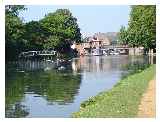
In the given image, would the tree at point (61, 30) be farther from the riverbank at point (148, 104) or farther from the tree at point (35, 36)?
the riverbank at point (148, 104)

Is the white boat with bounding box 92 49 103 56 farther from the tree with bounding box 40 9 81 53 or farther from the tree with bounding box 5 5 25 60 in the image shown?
the tree with bounding box 5 5 25 60

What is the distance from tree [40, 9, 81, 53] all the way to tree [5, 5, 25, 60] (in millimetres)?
417

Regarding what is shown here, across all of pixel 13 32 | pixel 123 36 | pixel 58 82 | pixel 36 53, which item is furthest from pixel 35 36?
pixel 58 82

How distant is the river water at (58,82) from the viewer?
805 cm

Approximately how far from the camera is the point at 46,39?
8.61 metres

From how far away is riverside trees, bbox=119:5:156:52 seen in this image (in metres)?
7.57

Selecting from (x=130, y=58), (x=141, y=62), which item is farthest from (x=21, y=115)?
(x=141, y=62)

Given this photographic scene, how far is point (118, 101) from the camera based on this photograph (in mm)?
7695

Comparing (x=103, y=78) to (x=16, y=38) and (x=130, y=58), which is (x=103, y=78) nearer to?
(x=130, y=58)

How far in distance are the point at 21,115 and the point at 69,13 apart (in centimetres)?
156

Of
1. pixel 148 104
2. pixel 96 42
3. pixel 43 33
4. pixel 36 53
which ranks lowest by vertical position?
pixel 148 104

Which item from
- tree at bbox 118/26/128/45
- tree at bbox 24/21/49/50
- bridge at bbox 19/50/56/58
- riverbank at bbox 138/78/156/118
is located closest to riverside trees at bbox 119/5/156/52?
tree at bbox 118/26/128/45

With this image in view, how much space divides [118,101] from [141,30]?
5.95 feet

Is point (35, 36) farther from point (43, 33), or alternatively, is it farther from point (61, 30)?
point (61, 30)
